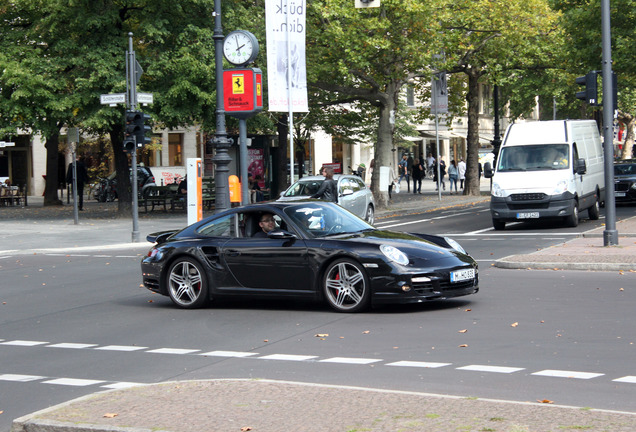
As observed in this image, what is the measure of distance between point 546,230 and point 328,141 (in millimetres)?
53031

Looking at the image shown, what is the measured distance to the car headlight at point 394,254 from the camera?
10.8 m

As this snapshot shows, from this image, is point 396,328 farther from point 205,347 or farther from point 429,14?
point 429,14

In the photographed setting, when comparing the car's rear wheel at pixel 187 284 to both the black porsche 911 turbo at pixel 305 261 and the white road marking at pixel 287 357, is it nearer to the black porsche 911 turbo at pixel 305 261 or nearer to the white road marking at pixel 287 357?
the black porsche 911 turbo at pixel 305 261

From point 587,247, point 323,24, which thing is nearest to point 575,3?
point 323,24

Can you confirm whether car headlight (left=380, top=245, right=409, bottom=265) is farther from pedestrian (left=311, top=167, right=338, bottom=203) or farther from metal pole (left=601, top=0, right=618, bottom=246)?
pedestrian (left=311, top=167, right=338, bottom=203)

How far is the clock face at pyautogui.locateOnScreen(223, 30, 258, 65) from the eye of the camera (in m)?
21.9

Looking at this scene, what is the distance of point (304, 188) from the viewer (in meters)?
25.4

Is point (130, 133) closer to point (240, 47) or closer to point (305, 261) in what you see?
point (240, 47)

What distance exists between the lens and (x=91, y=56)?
3114 centimetres

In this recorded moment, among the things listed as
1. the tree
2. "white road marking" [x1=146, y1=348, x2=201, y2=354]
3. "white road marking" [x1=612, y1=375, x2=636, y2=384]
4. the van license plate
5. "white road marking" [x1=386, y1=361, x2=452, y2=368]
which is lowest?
"white road marking" [x1=146, y1=348, x2=201, y2=354]

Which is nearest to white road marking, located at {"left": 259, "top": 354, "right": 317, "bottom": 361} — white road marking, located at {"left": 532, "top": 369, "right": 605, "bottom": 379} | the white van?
white road marking, located at {"left": 532, "top": 369, "right": 605, "bottom": 379}

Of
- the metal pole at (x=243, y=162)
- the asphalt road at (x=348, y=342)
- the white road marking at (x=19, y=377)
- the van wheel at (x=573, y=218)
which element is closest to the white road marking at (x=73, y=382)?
the asphalt road at (x=348, y=342)

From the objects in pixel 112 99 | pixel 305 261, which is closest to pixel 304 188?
pixel 112 99

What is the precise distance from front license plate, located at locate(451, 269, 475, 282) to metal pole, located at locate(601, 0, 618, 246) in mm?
6767
